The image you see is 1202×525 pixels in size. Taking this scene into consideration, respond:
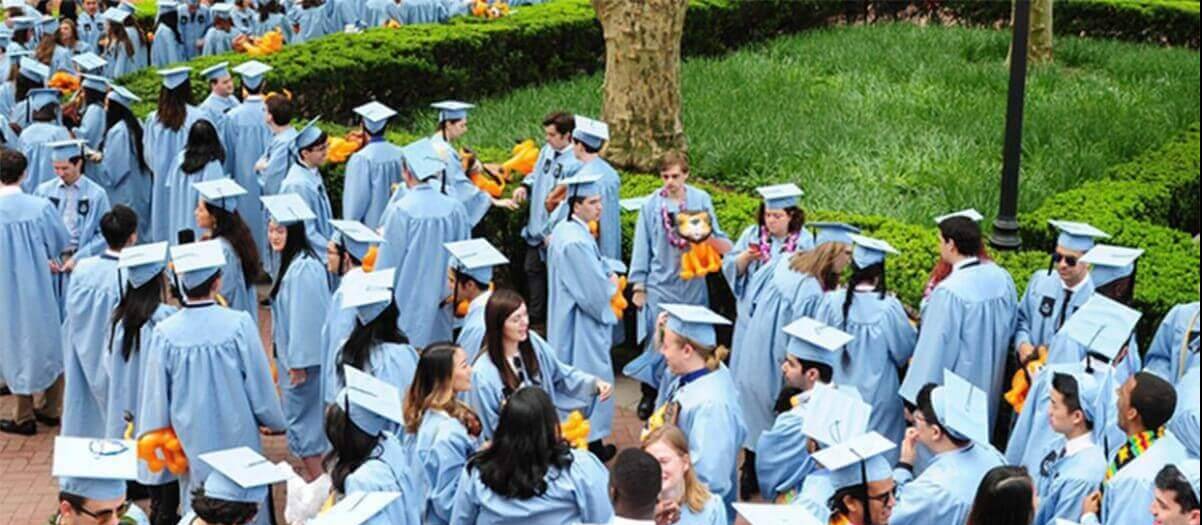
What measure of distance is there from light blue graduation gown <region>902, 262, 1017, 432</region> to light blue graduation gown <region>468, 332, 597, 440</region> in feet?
5.37

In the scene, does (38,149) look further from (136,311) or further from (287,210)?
(136,311)

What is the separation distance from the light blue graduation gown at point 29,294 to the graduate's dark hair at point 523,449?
15.2 feet

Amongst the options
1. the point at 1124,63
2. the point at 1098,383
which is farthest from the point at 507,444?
the point at 1124,63

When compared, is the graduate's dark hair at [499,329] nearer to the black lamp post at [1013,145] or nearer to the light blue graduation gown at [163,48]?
the black lamp post at [1013,145]

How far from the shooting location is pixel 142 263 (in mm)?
7188

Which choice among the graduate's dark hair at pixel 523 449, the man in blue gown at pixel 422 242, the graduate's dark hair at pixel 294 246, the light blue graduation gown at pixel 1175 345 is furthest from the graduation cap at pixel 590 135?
the graduate's dark hair at pixel 523 449

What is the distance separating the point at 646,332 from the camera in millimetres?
9258

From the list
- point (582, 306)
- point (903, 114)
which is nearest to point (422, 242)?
point (582, 306)

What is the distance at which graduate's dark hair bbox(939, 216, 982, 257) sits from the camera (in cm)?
747

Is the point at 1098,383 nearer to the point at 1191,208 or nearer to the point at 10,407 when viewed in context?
the point at 1191,208

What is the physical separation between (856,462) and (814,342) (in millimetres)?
1300

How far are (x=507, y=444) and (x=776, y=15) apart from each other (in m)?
16.0

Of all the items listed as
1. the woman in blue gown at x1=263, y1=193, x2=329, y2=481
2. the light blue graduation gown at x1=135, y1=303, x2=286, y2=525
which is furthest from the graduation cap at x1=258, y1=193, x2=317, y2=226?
the light blue graduation gown at x1=135, y1=303, x2=286, y2=525

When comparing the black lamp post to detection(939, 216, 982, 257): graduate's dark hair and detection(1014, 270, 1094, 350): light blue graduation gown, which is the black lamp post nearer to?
detection(1014, 270, 1094, 350): light blue graduation gown
